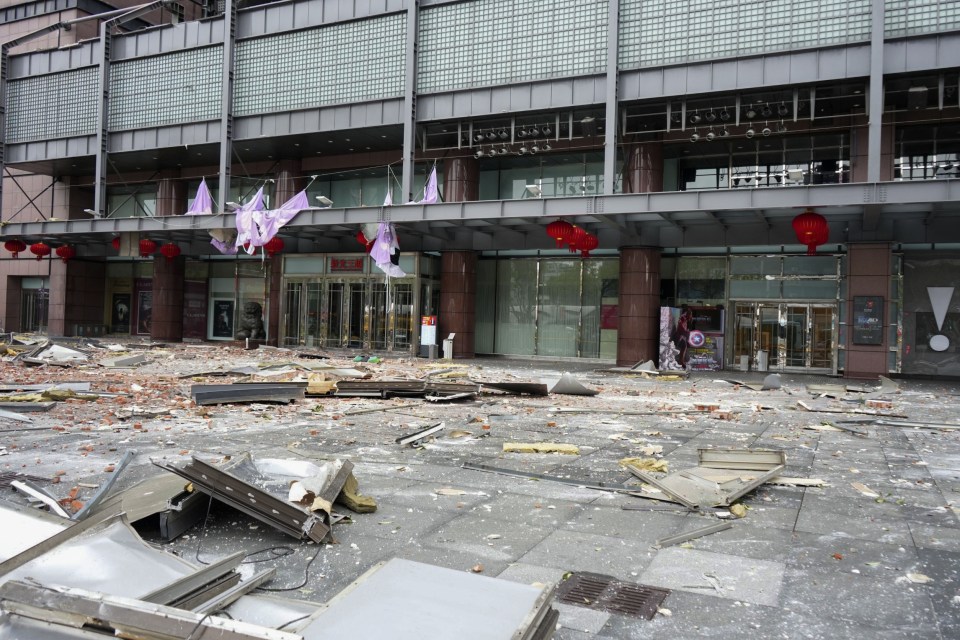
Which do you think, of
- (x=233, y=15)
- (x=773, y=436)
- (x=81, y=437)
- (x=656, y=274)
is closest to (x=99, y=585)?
(x=81, y=437)

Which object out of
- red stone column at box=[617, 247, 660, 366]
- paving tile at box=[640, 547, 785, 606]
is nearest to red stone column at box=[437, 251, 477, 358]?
red stone column at box=[617, 247, 660, 366]

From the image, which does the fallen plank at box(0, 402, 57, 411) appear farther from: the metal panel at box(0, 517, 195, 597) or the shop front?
the shop front

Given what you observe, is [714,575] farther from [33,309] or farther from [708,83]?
[33,309]

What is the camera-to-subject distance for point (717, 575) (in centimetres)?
482

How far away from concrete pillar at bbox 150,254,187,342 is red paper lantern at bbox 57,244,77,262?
4.83 metres

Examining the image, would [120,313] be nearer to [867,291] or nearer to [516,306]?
[516,306]

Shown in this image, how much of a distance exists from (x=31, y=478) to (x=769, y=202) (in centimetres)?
1955

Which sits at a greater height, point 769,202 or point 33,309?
point 769,202

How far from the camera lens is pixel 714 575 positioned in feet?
15.8

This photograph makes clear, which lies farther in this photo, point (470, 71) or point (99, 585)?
point (470, 71)

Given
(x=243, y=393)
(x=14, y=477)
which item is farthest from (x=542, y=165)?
(x=14, y=477)

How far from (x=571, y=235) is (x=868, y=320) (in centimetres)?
979

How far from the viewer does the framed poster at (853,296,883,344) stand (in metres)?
22.6

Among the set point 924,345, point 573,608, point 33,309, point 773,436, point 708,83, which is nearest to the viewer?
point 573,608
